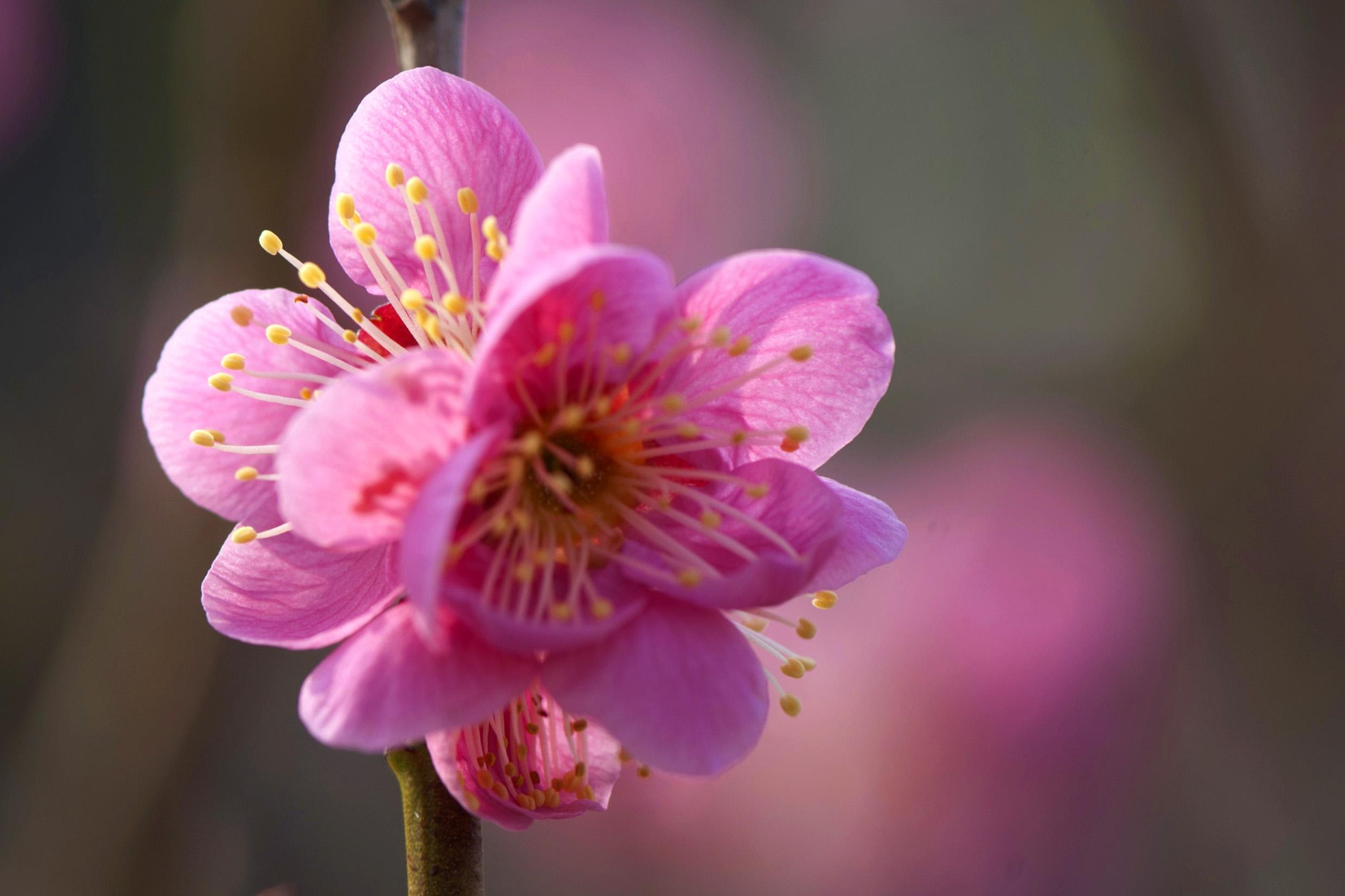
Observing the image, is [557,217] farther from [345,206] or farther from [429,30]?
[429,30]

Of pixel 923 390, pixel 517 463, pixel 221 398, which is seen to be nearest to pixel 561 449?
pixel 517 463

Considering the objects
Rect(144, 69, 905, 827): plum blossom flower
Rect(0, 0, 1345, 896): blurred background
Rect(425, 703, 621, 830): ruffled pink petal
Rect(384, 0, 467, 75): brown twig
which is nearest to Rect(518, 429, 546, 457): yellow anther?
Rect(144, 69, 905, 827): plum blossom flower

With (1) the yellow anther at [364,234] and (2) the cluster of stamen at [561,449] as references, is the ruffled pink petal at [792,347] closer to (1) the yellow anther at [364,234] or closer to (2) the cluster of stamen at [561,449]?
(2) the cluster of stamen at [561,449]

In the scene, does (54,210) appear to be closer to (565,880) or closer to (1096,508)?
(565,880)

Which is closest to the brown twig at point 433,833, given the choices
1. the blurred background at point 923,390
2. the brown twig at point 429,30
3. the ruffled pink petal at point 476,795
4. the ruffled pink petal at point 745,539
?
the ruffled pink petal at point 476,795

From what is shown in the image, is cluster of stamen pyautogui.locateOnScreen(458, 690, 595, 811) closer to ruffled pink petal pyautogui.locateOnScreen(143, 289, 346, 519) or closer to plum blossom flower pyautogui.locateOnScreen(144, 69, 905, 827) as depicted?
plum blossom flower pyautogui.locateOnScreen(144, 69, 905, 827)

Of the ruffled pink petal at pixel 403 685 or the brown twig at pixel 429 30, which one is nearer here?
the ruffled pink petal at pixel 403 685

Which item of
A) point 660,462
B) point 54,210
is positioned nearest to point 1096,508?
point 660,462
